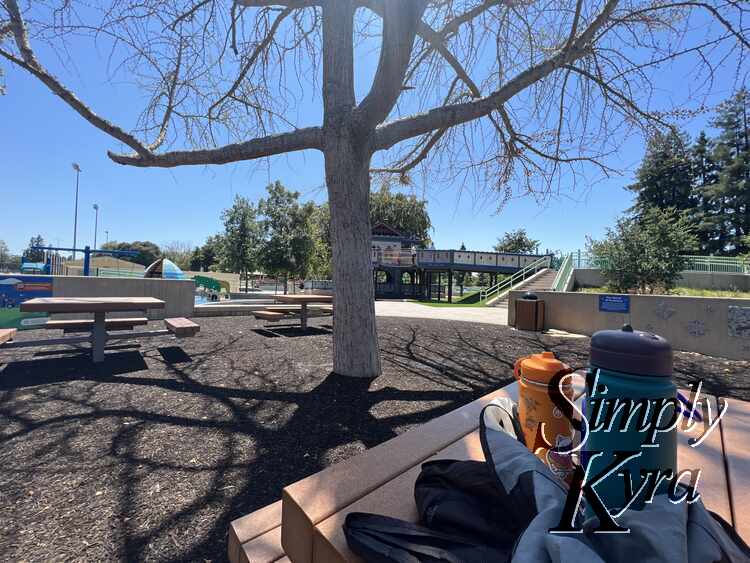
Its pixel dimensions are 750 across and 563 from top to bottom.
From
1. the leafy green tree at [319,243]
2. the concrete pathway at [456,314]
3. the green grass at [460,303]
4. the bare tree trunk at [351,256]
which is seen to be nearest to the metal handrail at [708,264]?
the green grass at [460,303]

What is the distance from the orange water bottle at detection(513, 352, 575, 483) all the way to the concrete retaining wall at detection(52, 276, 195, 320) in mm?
10175

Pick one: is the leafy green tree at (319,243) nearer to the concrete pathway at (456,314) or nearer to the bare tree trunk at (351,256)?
the concrete pathway at (456,314)

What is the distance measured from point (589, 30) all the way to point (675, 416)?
15.3 ft

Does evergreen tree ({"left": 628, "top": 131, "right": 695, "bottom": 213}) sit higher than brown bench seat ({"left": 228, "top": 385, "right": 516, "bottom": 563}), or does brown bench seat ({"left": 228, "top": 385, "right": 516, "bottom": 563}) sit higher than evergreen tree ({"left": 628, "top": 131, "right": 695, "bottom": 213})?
evergreen tree ({"left": 628, "top": 131, "right": 695, "bottom": 213})

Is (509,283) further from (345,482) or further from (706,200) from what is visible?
(706,200)

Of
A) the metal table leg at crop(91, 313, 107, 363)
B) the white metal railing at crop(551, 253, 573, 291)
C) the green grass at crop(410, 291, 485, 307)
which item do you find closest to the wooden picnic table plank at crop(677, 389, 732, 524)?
the metal table leg at crop(91, 313, 107, 363)

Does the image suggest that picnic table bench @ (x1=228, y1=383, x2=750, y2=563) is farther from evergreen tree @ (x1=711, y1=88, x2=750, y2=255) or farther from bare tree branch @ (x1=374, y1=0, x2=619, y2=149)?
evergreen tree @ (x1=711, y1=88, x2=750, y2=255)

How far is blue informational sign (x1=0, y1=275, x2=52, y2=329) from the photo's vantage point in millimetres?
7762

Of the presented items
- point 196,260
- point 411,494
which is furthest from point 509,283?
point 196,260

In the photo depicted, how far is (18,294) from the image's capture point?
793 centimetres

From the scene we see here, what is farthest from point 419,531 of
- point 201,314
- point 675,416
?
point 201,314

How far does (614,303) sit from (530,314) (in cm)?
200

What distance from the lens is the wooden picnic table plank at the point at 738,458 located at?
3.33 feet

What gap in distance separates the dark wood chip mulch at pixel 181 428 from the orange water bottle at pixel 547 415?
1.51 meters
